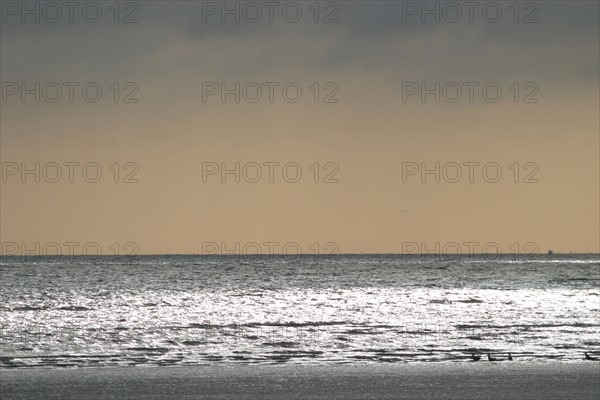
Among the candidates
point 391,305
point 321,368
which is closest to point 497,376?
point 321,368

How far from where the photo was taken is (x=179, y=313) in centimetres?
3953

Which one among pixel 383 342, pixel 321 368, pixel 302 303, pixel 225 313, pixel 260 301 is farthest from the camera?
pixel 260 301

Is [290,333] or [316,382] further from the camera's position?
[290,333]

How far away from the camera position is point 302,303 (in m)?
48.3

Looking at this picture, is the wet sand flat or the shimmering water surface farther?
the shimmering water surface

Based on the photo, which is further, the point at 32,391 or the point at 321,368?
the point at 321,368

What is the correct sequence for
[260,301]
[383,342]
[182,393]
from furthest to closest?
1. [260,301]
2. [383,342]
3. [182,393]

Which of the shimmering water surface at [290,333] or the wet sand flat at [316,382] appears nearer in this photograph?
the wet sand flat at [316,382]

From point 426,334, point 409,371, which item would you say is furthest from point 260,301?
point 409,371

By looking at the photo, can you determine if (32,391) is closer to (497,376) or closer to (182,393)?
(182,393)

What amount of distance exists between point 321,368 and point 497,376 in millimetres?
3061

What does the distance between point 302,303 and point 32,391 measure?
3464cm

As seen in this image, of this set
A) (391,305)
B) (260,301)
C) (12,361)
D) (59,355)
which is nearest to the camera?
(12,361)

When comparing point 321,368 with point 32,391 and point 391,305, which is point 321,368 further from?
point 391,305
